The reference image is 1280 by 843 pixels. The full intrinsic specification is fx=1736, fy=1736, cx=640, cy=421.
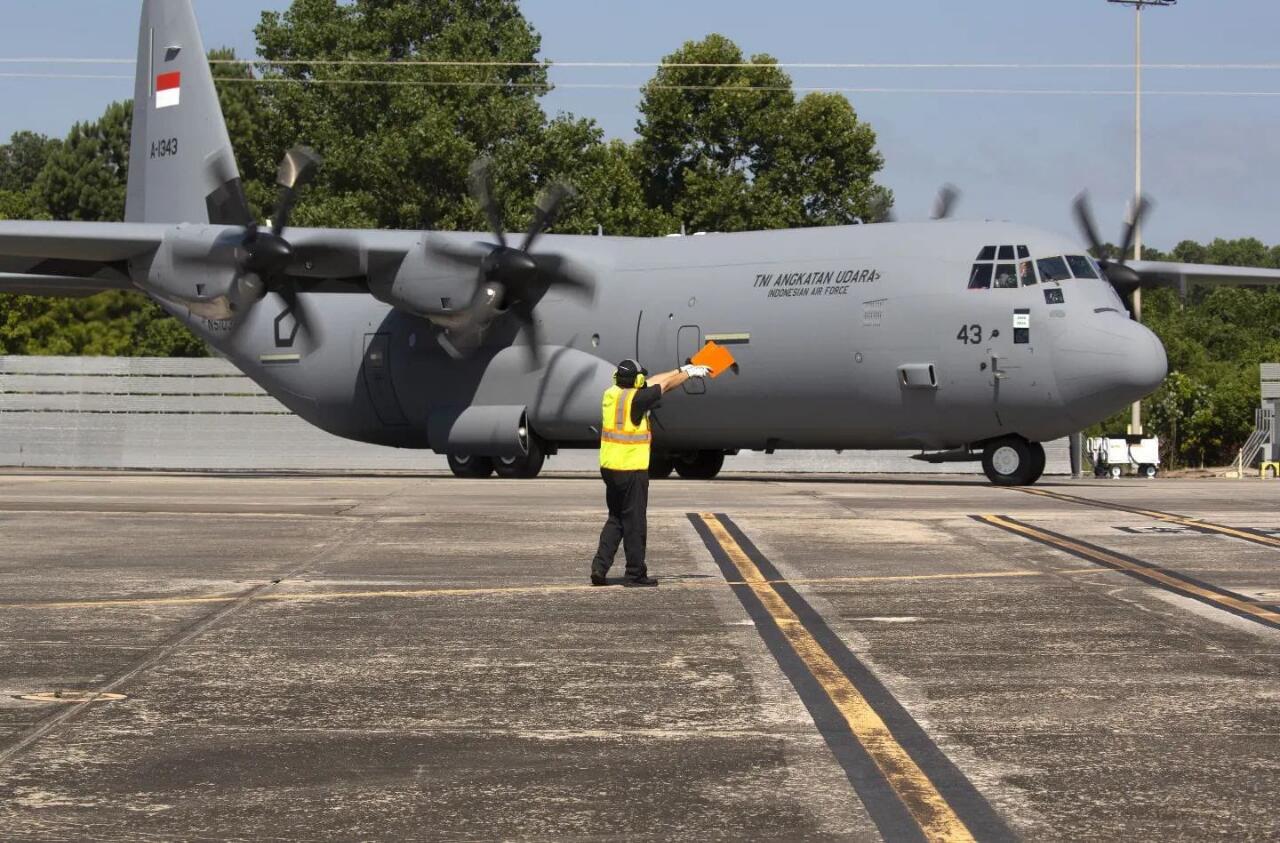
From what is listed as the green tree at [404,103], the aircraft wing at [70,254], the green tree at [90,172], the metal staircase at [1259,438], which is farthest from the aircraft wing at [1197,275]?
the green tree at [90,172]

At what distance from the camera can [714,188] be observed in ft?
236

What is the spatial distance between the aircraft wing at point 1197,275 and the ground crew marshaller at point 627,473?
Result: 1924 cm

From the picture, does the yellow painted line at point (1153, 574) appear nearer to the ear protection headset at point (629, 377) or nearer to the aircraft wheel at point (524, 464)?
the ear protection headset at point (629, 377)

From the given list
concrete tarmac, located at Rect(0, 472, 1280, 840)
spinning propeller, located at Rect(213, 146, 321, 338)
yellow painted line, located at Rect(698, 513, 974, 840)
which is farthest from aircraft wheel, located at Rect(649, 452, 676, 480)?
yellow painted line, located at Rect(698, 513, 974, 840)

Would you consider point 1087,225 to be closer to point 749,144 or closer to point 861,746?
point 861,746

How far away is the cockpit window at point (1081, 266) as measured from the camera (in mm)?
27500

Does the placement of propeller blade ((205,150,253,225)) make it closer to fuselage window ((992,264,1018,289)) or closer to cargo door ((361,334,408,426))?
cargo door ((361,334,408,426))

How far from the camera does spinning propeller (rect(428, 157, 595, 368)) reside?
30.6 m

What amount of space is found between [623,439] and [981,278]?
1470cm

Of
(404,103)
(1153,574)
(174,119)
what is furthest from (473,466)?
(404,103)

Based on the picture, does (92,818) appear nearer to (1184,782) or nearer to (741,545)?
(1184,782)

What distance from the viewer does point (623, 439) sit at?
46.7ft

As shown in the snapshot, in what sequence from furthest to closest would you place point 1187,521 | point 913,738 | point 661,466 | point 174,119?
point 174,119, point 661,466, point 1187,521, point 913,738

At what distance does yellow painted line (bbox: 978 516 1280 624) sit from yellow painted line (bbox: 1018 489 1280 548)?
77.0 inches
